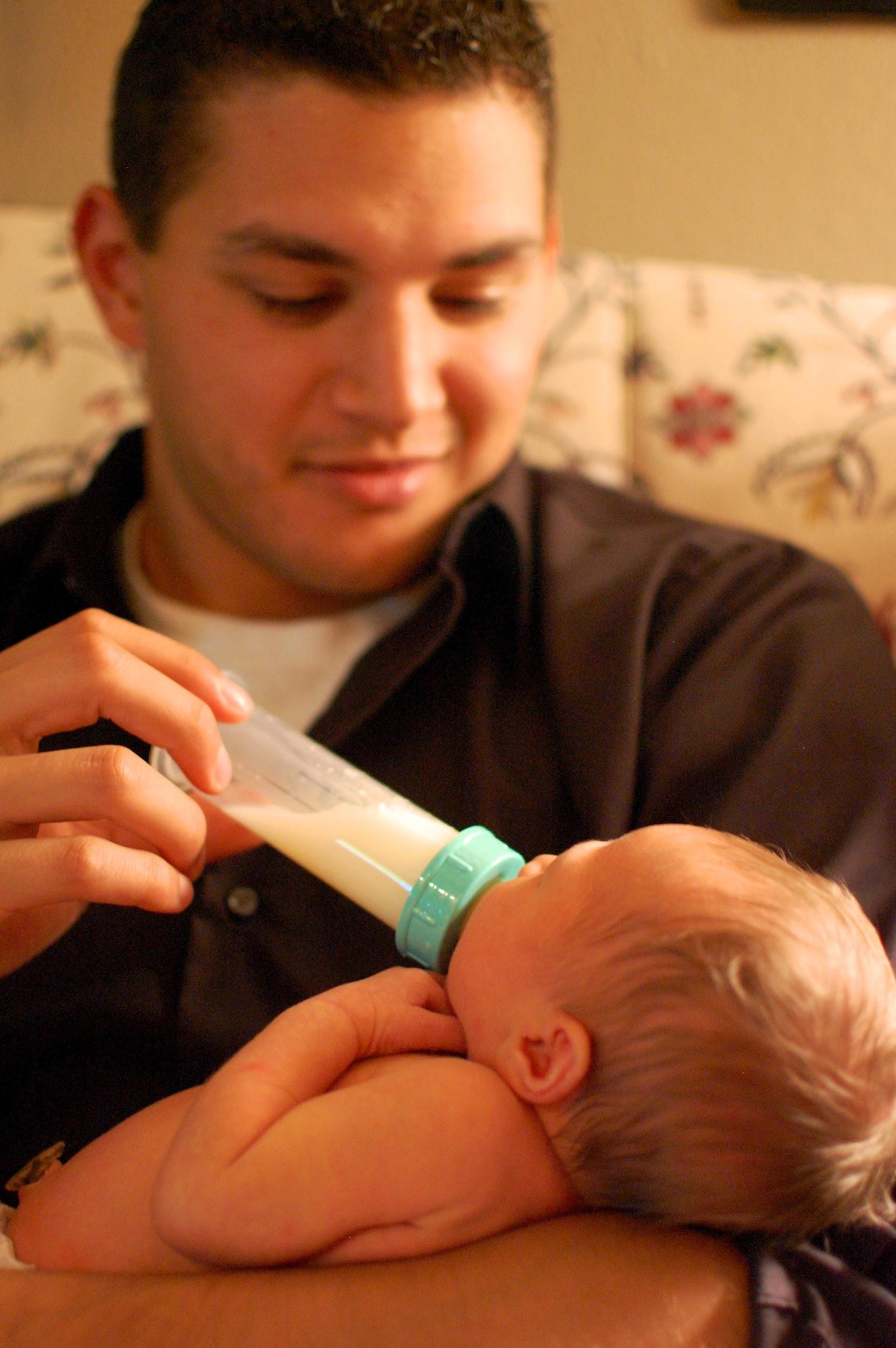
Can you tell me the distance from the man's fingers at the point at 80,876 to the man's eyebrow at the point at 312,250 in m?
0.60

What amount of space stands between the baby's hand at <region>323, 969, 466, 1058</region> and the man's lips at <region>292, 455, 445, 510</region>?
57cm

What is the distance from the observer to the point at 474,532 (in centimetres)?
127

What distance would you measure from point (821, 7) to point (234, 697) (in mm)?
1538

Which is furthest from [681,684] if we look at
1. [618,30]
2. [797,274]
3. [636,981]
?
[618,30]

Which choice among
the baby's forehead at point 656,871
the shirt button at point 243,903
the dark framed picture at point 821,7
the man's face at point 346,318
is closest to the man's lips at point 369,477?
the man's face at point 346,318

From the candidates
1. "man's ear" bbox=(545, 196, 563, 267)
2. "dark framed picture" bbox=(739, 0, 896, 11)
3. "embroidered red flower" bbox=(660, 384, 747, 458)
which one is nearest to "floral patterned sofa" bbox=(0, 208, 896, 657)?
"embroidered red flower" bbox=(660, 384, 747, 458)

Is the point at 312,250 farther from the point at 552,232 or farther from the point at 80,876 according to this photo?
the point at 80,876

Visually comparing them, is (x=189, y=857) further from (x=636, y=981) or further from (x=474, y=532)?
(x=474, y=532)

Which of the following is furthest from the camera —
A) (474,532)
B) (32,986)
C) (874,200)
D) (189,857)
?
(874,200)

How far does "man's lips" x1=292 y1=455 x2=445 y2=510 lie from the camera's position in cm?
115

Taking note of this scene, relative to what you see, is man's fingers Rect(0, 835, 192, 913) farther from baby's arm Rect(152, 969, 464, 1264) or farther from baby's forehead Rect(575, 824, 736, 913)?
baby's forehead Rect(575, 824, 736, 913)

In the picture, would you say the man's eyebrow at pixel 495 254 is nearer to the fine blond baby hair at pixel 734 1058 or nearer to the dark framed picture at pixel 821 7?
the fine blond baby hair at pixel 734 1058

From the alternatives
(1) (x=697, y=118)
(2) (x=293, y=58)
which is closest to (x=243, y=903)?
(2) (x=293, y=58)

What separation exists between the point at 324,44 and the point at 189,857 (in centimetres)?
77
